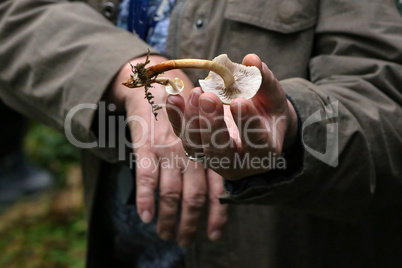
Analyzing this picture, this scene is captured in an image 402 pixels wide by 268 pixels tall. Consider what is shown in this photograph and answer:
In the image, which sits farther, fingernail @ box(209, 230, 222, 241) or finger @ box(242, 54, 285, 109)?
fingernail @ box(209, 230, 222, 241)

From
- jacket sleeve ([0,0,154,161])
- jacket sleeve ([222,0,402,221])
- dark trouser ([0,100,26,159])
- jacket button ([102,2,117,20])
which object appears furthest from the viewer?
dark trouser ([0,100,26,159])

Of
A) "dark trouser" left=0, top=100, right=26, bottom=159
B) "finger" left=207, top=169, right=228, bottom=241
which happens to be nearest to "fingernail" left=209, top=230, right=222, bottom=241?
"finger" left=207, top=169, right=228, bottom=241

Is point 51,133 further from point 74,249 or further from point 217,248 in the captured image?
point 217,248

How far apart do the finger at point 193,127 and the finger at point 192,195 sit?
0.22 metres

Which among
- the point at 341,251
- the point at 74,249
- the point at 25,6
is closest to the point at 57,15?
the point at 25,6

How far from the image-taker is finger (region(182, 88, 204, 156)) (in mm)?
845

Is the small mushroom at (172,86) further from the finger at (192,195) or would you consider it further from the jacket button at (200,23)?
the jacket button at (200,23)

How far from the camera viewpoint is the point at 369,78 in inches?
44.8

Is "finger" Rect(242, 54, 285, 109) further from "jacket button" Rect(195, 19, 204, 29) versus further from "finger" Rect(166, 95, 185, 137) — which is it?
"jacket button" Rect(195, 19, 204, 29)

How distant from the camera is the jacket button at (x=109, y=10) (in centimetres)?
143

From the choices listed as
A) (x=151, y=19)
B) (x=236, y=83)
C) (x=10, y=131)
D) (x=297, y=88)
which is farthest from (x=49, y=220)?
(x=236, y=83)

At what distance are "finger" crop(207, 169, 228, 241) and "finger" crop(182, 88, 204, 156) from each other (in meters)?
0.24

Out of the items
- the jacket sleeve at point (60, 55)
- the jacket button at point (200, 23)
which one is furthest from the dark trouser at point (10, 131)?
the jacket button at point (200, 23)

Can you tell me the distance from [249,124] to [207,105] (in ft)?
0.26
